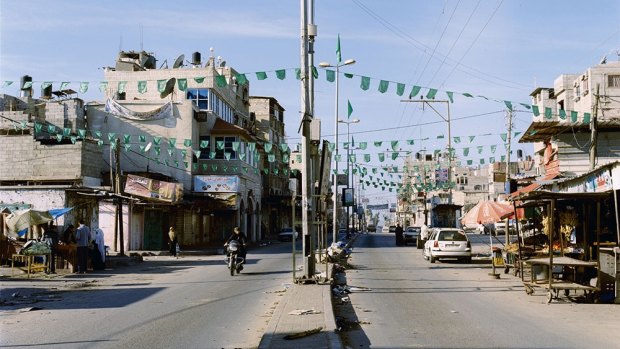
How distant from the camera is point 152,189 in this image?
36.7m

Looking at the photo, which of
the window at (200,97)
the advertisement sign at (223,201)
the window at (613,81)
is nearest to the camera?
the advertisement sign at (223,201)

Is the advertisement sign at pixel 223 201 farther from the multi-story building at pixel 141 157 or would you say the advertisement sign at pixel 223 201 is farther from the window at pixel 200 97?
the window at pixel 200 97

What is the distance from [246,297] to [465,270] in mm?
12317

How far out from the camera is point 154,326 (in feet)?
34.9

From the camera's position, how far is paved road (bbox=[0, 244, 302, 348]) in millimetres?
9336

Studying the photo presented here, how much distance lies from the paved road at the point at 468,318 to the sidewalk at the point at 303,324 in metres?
0.43

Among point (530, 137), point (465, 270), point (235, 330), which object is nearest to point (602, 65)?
point (530, 137)

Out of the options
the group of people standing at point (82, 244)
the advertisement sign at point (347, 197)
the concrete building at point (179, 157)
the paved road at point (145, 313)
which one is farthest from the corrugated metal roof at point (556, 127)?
the advertisement sign at point (347, 197)

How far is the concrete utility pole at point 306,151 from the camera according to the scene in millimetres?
17141

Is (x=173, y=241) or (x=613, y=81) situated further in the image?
(x=613, y=81)

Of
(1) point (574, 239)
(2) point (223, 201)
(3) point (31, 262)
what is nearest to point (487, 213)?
(1) point (574, 239)

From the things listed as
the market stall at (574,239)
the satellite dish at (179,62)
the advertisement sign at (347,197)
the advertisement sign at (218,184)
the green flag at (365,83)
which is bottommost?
the market stall at (574,239)

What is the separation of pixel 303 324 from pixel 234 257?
11726 mm

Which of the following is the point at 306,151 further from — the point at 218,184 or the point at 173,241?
the point at 218,184
